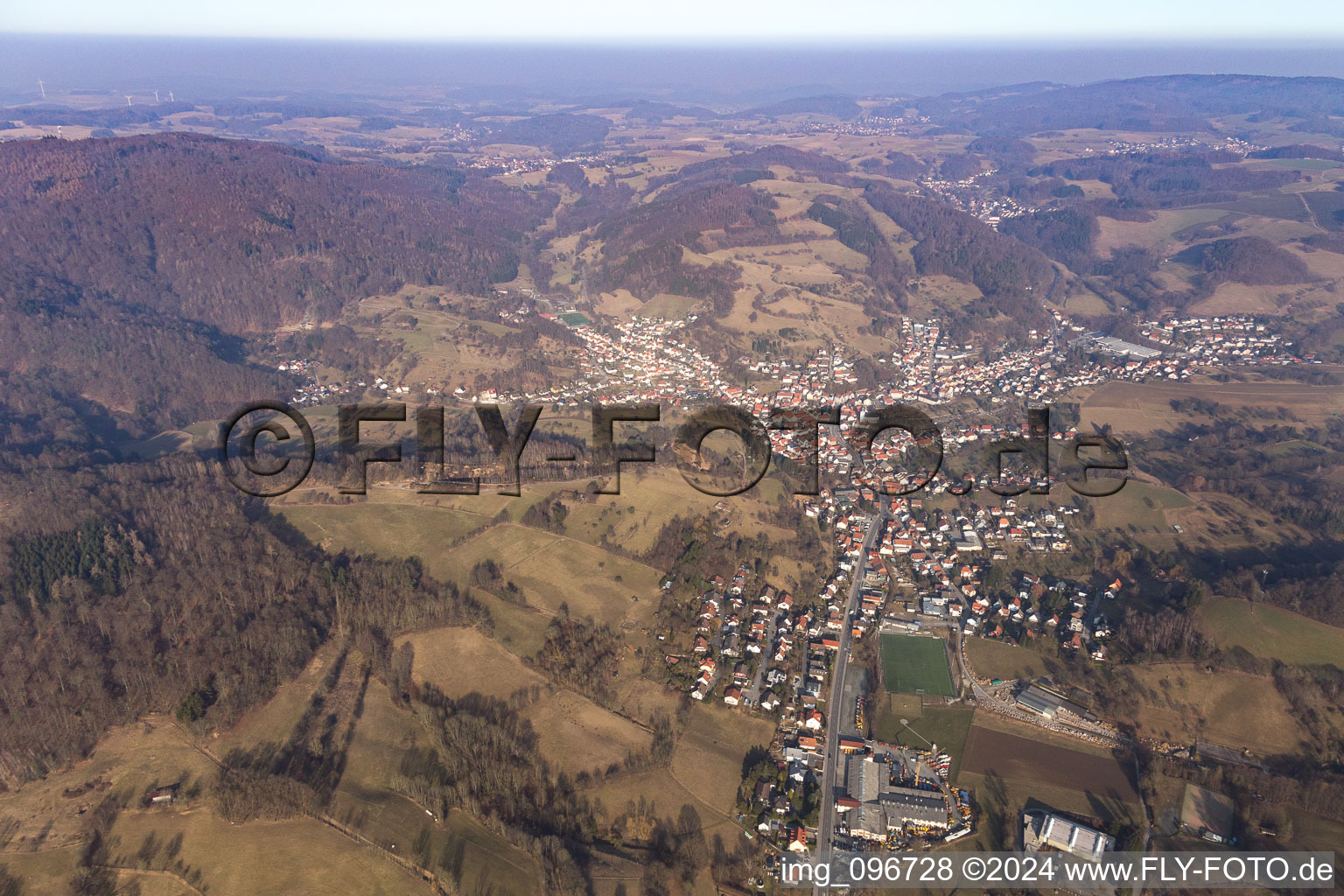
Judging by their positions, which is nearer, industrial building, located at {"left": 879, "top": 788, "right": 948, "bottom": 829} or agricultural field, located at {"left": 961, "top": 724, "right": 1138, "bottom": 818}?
industrial building, located at {"left": 879, "top": 788, "right": 948, "bottom": 829}

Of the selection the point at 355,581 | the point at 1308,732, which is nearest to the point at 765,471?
the point at 355,581

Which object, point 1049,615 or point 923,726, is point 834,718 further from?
point 1049,615

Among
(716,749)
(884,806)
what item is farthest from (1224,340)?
(716,749)

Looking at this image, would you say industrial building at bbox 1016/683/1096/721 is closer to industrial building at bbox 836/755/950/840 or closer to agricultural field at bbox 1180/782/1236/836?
agricultural field at bbox 1180/782/1236/836

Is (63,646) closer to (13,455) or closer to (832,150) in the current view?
(13,455)

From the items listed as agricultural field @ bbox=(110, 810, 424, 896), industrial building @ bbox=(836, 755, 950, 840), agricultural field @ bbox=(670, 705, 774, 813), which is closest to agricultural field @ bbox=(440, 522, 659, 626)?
agricultural field @ bbox=(670, 705, 774, 813)
